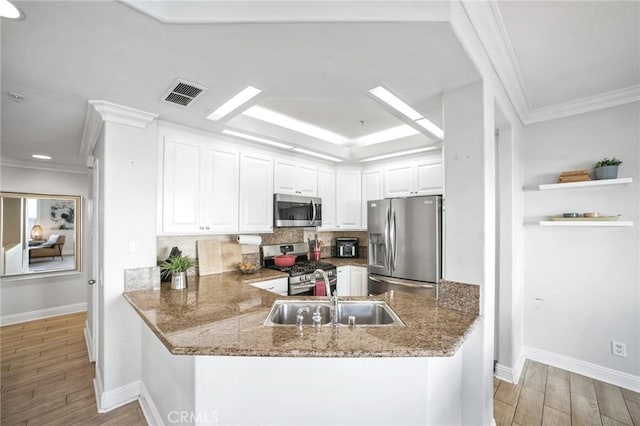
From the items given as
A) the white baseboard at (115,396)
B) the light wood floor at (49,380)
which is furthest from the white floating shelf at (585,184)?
the white baseboard at (115,396)

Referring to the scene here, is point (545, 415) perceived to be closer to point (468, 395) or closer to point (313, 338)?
point (468, 395)

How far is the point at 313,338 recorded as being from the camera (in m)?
1.42

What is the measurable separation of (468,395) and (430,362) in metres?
0.65

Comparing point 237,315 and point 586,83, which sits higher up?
point 586,83

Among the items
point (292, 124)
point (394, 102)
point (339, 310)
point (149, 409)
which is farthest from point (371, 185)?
point (149, 409)

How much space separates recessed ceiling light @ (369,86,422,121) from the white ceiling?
3.5 inches

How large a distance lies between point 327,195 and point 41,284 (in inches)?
197

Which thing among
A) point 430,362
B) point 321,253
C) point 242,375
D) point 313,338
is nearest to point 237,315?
point 242,375

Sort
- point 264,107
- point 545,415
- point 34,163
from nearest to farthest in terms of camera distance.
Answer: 1. point 545,415
2. point 264,107
3. point 34,163

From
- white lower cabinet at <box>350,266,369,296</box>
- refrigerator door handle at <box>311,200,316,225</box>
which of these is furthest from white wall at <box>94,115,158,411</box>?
white lower cabinet at <box>350,266,369,296</box>

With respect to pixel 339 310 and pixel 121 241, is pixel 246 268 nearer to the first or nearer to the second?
pixel 121 241

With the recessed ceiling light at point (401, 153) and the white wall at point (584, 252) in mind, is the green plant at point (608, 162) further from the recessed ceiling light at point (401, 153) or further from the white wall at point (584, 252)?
the recessed ceiling light at point (401, 153)

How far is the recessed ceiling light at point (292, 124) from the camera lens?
3084 mm

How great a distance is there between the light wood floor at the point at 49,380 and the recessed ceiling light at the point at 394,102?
10.0 ft
